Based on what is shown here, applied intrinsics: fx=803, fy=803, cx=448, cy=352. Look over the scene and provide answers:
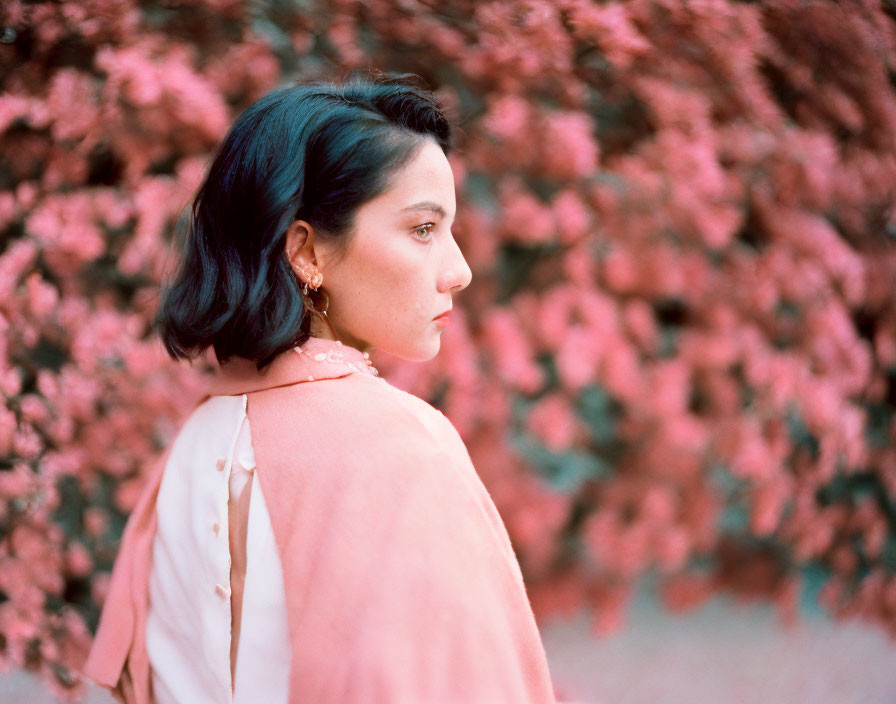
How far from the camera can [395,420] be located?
37.6 inches

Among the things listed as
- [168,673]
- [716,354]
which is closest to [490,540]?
[168,673]

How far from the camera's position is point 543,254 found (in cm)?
260

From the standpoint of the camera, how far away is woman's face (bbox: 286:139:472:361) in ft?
3.53

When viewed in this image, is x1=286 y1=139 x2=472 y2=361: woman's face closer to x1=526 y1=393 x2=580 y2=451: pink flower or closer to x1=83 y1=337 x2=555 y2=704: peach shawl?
x1=83 y1=337 x2=555 y2=704: peach shawl

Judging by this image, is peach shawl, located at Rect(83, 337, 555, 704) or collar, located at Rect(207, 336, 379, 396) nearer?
peach shawl, located at Rect(83, 337, 555, 704)

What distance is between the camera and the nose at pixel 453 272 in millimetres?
1122

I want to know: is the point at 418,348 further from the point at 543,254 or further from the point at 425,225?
the point at 543,254

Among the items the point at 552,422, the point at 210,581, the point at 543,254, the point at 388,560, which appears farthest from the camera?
the point at 543,254

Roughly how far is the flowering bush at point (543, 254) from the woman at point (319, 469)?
1138mm

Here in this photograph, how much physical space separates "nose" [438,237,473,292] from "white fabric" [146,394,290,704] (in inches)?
12.5

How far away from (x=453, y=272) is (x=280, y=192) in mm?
259

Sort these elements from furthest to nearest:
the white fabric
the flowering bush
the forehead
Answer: the flowering bush → the forehead → the white fabric

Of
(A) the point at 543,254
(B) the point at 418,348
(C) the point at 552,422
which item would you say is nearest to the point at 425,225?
(B) the point at 418,348

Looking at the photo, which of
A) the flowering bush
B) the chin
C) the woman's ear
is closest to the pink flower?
the flowering bush
